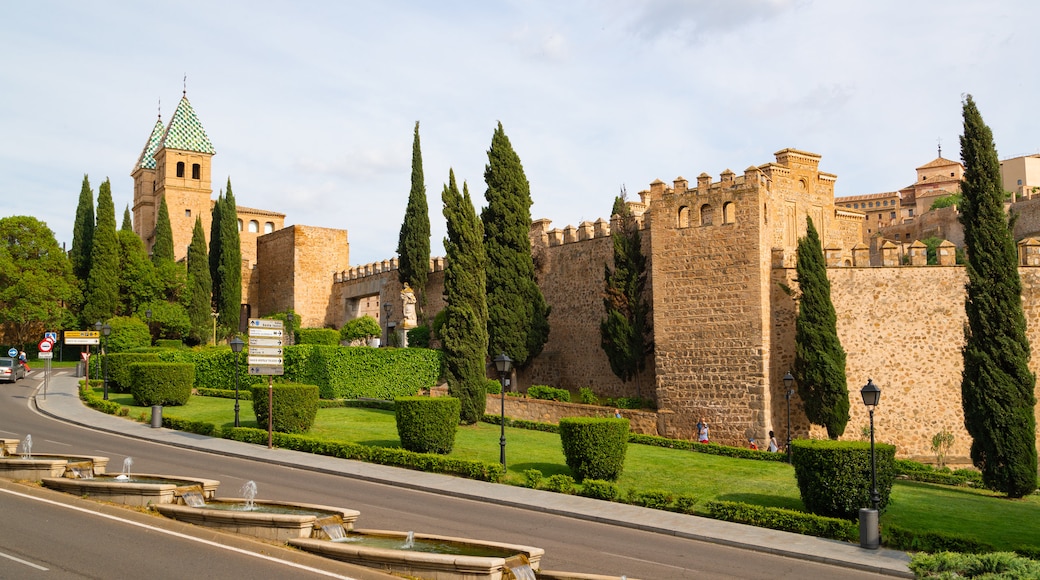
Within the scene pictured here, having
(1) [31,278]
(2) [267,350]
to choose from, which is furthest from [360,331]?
(2) [267,350]

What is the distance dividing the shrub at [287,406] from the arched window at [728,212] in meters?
13.7

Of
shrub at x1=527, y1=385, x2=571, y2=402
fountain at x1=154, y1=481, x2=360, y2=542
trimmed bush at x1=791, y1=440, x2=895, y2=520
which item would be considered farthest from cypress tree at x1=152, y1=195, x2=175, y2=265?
trimmed bush at x1=791, y1=440, x2=895, y2=520

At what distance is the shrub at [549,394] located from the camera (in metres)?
30.4

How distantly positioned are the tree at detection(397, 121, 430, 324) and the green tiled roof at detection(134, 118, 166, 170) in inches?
1464

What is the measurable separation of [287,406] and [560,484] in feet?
27.8

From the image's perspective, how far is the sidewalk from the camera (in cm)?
1399

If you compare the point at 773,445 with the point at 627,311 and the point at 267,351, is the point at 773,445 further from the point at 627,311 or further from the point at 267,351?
the point at 267,351

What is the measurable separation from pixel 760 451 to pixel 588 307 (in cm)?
1111

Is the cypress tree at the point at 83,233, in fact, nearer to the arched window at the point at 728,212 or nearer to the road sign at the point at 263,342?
the road sign at the point at 263,342

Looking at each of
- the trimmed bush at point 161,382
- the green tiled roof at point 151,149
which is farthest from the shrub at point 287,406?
the green tiled roof at point 151,149

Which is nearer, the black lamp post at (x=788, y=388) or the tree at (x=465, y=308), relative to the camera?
the black lamp post at (x=788, y=388)

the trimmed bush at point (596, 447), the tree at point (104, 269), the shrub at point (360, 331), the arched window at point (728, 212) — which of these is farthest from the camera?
the tree at point (104, 269)

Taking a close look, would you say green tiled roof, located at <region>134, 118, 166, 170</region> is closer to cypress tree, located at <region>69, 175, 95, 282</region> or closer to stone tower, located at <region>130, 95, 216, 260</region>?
stone tower, located at <region>130, 95, 216, 260</region>

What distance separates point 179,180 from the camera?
213ft
